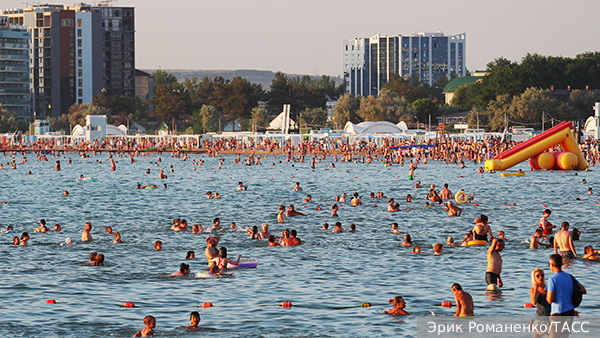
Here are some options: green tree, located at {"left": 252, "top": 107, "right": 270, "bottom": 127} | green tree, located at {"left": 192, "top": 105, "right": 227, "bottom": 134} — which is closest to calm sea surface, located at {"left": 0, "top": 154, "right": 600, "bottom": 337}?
green tree, located at {"left": 252, "top": 107, "right": 270, "bottom": 127}

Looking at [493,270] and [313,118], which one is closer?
[493,270]

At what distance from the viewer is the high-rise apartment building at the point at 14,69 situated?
520ft

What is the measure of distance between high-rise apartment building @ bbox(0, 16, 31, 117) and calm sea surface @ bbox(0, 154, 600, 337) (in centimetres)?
12459

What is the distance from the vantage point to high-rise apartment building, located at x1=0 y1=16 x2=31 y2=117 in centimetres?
15838

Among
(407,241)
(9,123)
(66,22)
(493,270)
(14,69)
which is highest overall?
(66,22)

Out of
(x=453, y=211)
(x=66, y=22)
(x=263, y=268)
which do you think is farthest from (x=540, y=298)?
(x=66, y=22)

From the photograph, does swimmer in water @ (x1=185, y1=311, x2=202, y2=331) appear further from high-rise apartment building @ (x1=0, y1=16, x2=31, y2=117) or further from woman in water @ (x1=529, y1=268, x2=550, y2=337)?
high-rise apartment building @ (x1=0, y1=16, x2=31, y2=117)

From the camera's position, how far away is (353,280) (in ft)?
61.9

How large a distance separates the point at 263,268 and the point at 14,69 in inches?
6148

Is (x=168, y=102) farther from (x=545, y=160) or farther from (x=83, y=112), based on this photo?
(x=545, y=160)

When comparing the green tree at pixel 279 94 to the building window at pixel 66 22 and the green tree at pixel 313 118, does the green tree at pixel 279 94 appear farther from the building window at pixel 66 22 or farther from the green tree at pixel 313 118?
the building window at pixel 66 22

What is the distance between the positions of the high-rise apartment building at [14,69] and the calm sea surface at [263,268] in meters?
125

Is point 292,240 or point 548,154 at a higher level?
point 548,154

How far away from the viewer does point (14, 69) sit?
529 ft
